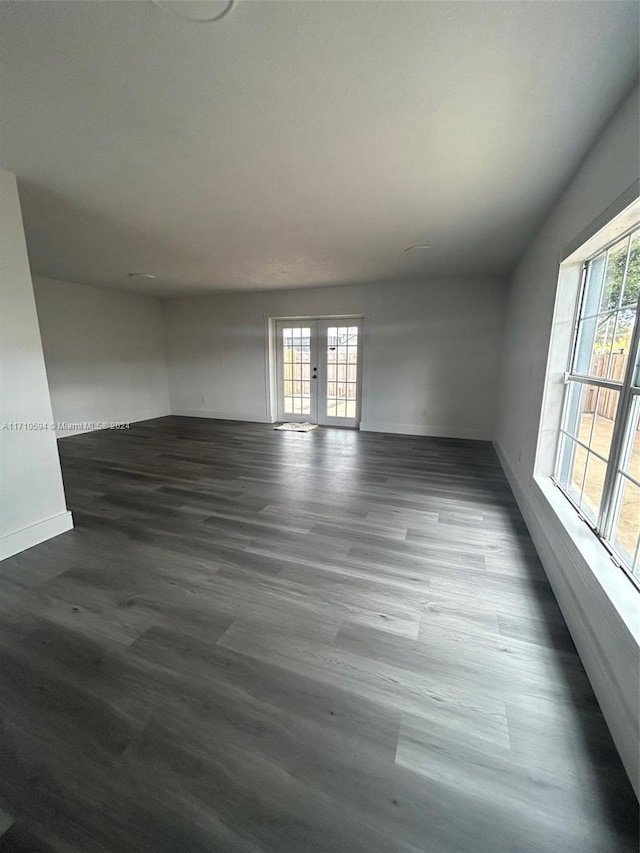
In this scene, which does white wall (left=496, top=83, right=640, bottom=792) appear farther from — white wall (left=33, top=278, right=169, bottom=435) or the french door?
white wall (left=33, top=278, right=169, bottom=435)

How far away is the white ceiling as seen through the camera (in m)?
1.14

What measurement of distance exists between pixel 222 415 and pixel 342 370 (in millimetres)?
2668

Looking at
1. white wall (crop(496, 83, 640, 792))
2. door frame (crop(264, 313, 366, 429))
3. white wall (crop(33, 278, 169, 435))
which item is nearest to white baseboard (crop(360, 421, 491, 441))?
door frame (crop(264, 313, 366, 429))

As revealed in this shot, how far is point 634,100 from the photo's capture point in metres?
1.39

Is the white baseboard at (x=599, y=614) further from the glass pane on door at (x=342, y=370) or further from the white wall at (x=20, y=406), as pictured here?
the glass pane on door at (x=342, y=370)

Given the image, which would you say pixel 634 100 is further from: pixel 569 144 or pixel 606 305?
pixel 606 305

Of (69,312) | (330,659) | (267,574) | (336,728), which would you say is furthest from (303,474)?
(69,312)

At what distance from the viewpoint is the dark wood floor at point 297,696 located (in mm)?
956

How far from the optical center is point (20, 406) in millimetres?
2168

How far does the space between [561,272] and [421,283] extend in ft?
10.3

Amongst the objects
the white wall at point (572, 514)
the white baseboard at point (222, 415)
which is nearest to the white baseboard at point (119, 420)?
the white baseboard at point (222, 415)

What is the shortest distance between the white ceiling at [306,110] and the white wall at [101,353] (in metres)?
2.68

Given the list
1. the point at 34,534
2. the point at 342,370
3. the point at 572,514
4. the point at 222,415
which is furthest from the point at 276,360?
the point at 572,514

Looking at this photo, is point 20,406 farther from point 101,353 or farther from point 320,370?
point 320,370
